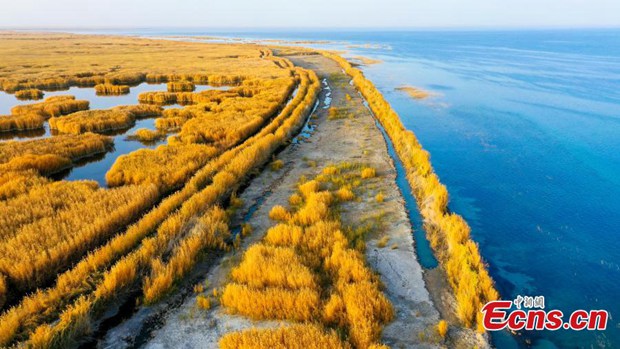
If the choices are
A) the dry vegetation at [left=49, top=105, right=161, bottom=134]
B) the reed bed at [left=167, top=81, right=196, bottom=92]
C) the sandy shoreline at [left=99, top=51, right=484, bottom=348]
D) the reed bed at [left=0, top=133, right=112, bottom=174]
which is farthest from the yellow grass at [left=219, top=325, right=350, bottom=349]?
the reed bed at [left=167, top=81, right=196, bottom=92]

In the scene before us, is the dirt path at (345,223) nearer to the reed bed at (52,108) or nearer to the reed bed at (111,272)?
the reed bed at (111,272)

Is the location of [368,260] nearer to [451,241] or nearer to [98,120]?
[451,241]

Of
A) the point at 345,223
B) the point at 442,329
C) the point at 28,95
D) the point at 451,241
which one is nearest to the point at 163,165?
the point at 345,223

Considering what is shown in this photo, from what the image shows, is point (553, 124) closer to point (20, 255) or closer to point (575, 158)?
point (575, 158)

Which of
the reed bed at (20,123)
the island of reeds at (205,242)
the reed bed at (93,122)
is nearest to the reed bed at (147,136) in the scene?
the island of reeds at (205,242)

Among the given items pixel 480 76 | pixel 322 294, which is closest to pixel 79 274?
pixel 322 294
